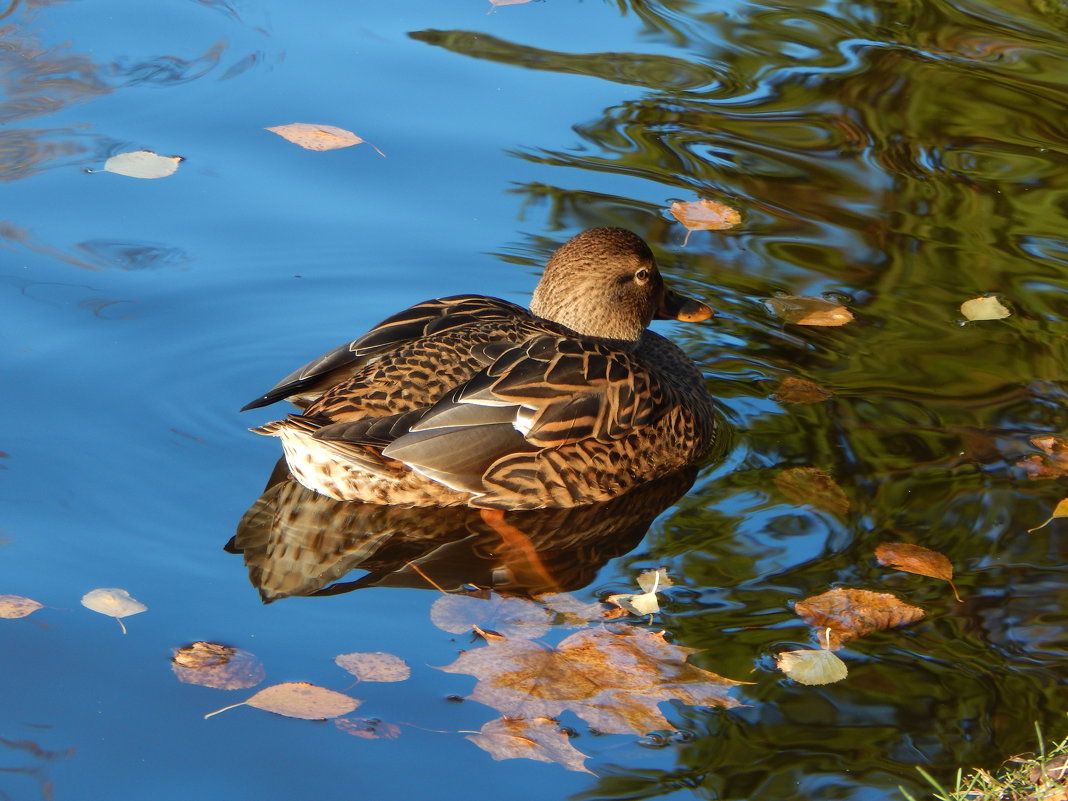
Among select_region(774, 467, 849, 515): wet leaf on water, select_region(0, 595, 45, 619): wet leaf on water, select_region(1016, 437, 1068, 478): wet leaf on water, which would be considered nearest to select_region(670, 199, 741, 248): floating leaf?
select_region(774, 467, 849, 515): wet leaf on water

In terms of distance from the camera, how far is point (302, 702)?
4250 mm

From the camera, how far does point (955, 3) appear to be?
991cm

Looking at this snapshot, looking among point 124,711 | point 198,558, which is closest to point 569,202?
point 198,558

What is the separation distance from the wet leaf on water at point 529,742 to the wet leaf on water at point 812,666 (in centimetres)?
84

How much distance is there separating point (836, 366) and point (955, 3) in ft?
15.5

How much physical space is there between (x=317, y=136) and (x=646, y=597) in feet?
13.7

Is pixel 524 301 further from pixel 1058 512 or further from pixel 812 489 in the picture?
pixel 1058 512

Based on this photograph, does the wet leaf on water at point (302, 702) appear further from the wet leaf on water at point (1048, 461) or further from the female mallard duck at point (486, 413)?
the wet leaf on water at point (1048, 461)

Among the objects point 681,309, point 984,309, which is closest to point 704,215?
point 681,309

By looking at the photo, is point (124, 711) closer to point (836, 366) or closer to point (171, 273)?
point (171, 273)

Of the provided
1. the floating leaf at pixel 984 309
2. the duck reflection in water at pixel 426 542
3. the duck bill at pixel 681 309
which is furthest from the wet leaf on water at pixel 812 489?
the floating leaf at pixel 984 309

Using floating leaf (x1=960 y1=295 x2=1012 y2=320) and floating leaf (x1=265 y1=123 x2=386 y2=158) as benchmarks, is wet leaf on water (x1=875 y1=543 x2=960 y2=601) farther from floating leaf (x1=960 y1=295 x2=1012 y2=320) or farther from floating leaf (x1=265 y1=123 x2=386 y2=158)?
floating leaf (x1=265 y1=123 x2=386 y2=158)

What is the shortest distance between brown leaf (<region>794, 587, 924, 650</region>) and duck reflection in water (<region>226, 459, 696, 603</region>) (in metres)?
0.83

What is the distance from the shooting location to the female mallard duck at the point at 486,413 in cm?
536
